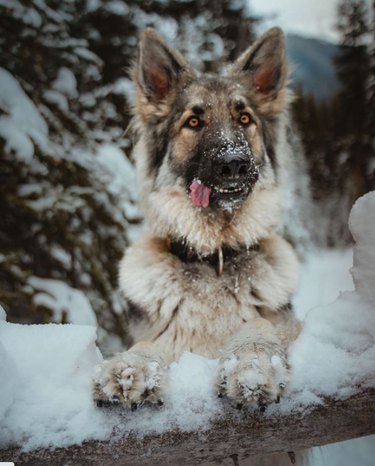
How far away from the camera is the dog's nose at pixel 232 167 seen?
2.72 meters

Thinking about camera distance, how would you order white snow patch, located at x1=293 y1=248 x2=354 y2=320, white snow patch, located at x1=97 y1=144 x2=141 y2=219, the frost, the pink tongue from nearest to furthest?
the pink tongue < the frost < white snow patch, located at x1=97 y1=144 x2=141 y2=219 < white snow patch, located at x1=293 y1=248 x2=354 y2=320

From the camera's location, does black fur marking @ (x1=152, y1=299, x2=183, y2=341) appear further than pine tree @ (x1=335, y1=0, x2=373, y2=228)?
No

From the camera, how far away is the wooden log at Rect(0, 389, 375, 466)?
1225 millimetres

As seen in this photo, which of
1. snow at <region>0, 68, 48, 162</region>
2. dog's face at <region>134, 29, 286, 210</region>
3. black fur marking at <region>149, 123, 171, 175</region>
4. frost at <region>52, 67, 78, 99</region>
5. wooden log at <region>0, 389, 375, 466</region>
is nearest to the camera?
wooden log at <region>0, 389, 375, 466</region>

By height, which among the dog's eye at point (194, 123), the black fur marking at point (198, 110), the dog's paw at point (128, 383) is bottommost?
the dog's paw at point (128, 383)

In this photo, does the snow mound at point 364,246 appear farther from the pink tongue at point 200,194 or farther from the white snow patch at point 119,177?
the white snow patch at point 119,177

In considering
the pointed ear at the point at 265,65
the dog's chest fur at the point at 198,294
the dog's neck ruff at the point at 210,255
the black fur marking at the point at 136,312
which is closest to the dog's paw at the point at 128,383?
the dog's chest fur at the point at 198,294

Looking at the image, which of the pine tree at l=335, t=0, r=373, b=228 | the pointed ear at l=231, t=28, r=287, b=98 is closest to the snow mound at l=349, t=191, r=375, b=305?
the pointed ear at l=231, t=28, r=287, b=98

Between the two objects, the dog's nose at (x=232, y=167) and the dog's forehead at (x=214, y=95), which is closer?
the dog's nose at (x=232, y=167)

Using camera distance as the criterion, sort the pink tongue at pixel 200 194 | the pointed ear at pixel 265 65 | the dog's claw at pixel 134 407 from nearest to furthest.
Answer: the dog's claw at pixel 134 407 → the pink tongue at pixel 200 194 → the pointed ear at pixel 265 65

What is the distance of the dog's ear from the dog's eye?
0.46 meters

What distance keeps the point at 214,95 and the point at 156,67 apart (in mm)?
642

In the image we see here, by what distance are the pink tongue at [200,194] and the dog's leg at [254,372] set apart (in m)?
1.32

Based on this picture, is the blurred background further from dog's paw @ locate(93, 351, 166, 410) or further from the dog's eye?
dog's paw @ locate(93, 351, 166, 410)
